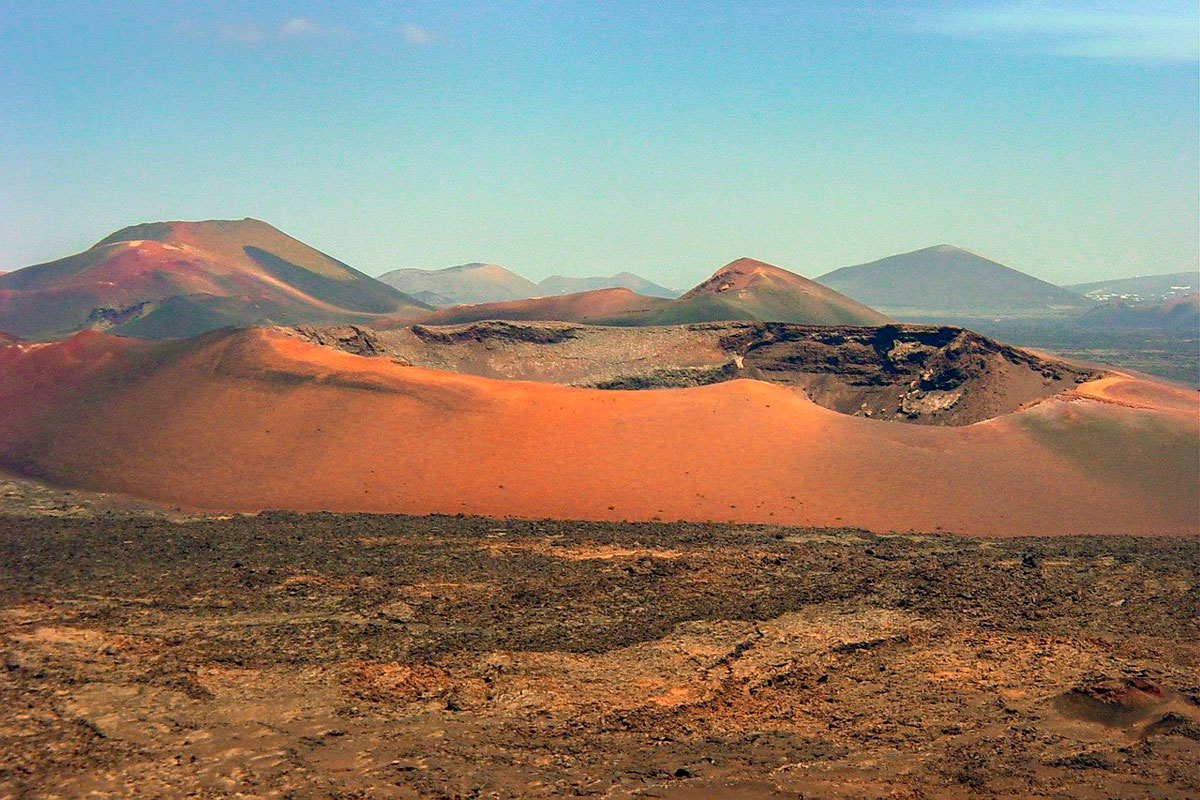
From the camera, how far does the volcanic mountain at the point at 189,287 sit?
317ft

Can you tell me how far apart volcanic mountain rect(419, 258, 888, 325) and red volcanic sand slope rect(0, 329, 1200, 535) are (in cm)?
4082

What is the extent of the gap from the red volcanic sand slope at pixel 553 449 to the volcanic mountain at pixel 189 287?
189 feet

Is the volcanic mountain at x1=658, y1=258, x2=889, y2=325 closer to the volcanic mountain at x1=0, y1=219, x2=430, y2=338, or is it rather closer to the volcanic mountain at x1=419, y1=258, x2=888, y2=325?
the volcanic mountain at x1=419, y1=258, x2=888, y2=325

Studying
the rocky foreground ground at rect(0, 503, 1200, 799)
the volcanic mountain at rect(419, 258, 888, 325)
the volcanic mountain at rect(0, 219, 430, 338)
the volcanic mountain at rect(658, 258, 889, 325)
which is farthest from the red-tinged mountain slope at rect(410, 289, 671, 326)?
the rocky foreground ground at rect(0, 503, 1200, 799)

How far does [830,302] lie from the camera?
94.3 meters

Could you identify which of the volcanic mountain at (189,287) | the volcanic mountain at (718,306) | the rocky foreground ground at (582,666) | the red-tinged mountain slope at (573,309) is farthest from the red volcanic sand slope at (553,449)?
the volcanic mountain at (189,287)

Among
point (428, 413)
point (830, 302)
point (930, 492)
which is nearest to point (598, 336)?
point (428, 413)

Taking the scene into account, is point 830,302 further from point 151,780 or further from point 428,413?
point 151,780

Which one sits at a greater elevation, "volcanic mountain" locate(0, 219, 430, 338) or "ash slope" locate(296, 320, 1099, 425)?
"volcanic mountain" locate(0, 219, 430, 338)

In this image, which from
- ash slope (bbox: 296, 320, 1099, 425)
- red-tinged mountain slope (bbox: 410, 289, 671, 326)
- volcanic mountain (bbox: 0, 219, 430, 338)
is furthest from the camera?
volcanic mountain (bbox: 0, 219, 430, 338)

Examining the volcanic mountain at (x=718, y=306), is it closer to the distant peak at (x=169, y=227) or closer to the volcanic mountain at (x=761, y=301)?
the volcanic mountain at (x=761, y=301)

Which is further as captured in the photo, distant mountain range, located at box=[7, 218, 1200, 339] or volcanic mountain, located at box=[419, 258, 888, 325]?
distant mountain range, located at box=[7, 218, 1200, 339]

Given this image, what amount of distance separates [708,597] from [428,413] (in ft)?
55.7

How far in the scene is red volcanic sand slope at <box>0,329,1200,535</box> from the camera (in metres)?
29.1
